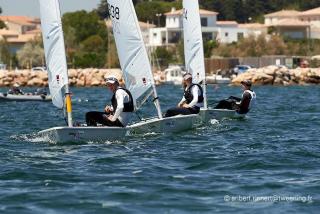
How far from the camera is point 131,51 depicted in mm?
22578

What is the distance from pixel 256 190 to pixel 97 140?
615cm

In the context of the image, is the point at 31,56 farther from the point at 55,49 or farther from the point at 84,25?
the point at 55,49

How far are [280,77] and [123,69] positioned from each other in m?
48.8

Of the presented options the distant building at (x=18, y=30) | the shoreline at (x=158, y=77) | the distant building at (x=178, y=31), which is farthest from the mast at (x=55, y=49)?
the distant building at (x=18, y=30)

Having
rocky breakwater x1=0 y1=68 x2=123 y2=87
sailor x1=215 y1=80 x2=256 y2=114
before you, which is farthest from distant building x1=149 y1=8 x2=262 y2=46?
sailor x1=215 y1=80 x2=256 y2=114

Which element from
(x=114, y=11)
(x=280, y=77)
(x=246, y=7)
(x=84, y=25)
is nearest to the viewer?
(x=114, y=11)

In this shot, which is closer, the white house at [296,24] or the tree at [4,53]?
the tree at [4,53]

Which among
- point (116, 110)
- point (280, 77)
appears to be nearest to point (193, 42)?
point (116, 110)

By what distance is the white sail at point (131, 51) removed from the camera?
22.4m

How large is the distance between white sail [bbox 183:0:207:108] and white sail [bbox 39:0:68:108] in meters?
9.50

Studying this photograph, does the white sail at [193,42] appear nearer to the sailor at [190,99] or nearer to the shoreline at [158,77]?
the sailor at [190,99]

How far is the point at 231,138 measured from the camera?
2198 centimetres

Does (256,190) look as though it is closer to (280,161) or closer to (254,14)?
(280,161)

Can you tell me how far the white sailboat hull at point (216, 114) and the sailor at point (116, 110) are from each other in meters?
5.47
